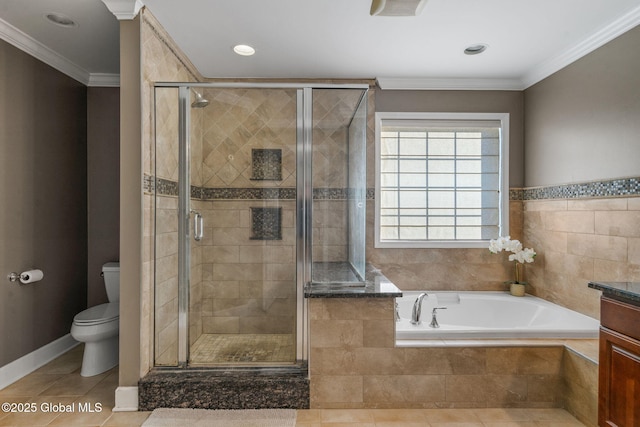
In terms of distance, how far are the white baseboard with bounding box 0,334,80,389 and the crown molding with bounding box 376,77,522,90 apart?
346 centimetres

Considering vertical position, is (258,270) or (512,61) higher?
(512,61)

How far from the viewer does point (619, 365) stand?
1.51 meters

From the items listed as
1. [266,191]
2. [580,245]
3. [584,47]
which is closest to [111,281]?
[266,191]

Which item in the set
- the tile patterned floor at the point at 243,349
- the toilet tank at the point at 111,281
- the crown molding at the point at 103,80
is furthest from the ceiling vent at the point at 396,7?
the toilet tank at the point at 111,281

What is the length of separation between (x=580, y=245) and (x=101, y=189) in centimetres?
394

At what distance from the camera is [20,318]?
2.58m

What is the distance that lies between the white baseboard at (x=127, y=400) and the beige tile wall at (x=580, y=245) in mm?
3044

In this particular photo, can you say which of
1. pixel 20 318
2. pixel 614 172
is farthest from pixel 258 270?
pixel 614 172

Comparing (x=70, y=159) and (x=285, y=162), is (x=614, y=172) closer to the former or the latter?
(x=285, y=162)

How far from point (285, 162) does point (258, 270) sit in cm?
70

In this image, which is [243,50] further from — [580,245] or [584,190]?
[580,245]

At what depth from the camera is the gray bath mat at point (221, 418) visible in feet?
6.63

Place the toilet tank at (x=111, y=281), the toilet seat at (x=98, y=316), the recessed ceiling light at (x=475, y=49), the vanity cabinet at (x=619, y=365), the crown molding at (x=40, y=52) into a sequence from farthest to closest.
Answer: the toilet tank at (x=111, y=281) → the recessed ceiling light at (x=475, y=49) → the toilet seat at (x=98, y=316) → the crown molding at (x=40, y=52) → the vanity cabinet at (x=619, y=365)

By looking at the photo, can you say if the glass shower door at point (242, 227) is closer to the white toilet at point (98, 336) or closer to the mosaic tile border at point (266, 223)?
the mosaic tile border at point (266, 223)
